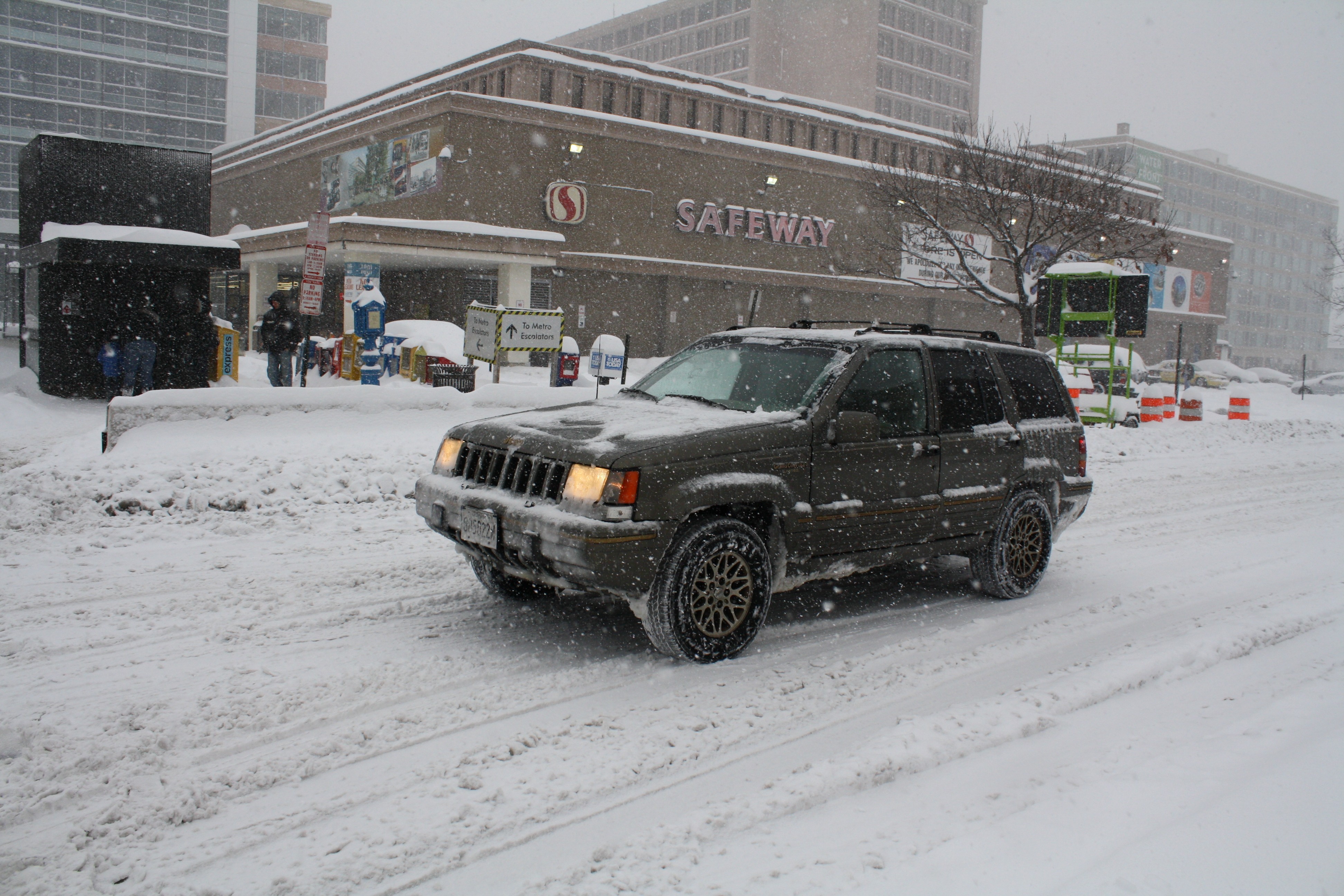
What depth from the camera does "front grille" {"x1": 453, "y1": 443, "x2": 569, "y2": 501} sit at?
16.3ft

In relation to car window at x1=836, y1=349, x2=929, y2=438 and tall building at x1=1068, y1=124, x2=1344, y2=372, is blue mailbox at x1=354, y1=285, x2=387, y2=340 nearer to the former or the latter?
car window at x1=836, y1=349, x2=929, y2=438

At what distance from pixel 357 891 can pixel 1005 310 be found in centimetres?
5136

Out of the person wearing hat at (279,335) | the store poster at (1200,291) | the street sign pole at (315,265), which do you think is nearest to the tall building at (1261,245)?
the store poster at (1200,291)

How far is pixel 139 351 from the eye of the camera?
15500mm

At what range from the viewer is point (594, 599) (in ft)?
20.5

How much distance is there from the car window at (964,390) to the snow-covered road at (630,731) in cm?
126

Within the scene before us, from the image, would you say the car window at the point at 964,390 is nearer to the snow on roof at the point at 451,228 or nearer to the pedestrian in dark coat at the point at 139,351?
the pedestrian in dark coat at the point at 139,351

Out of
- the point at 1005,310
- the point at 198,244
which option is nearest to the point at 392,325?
the point at 198,244

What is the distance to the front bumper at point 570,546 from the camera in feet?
15.1

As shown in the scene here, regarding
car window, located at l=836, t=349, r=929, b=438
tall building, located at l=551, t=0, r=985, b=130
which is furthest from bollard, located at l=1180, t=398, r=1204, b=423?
tall building, located at l=551, t=0, r=985, b=130

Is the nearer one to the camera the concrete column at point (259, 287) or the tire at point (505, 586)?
the tire at point (505, 586)

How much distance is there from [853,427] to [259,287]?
126 ft

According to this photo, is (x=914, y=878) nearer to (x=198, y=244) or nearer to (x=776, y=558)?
(x=776, y=558)

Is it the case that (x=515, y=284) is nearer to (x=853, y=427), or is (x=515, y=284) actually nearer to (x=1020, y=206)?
(x=1020, y=206)
